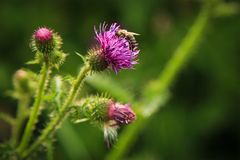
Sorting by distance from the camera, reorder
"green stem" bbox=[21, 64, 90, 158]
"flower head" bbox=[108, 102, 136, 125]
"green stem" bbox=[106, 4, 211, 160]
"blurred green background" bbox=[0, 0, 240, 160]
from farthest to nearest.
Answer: "blurred green background" bbox=[0, 0, 240, 160], "green stem" bbox=[106, 4, 211, 160], "green stem" bbox=[21, 64, 90, 158], "flower head" bbox=[108, 102, 136, 125]

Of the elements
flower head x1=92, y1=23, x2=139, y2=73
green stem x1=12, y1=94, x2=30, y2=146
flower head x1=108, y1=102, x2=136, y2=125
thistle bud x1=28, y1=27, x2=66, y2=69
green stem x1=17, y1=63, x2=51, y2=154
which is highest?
green stem x1=12, y1=94, x2=30, y2=146

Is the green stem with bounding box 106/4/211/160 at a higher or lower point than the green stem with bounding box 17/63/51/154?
higher

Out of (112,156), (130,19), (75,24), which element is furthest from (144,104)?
Answer: (75,24)

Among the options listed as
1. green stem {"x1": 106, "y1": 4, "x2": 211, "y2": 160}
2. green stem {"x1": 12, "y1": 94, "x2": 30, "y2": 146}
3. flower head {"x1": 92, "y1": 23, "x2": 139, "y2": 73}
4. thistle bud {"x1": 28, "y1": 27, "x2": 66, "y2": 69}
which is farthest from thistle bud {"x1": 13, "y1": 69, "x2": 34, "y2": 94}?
green stem {"x1": 106, "y1": 4, "x2": 211, "y2": 160}

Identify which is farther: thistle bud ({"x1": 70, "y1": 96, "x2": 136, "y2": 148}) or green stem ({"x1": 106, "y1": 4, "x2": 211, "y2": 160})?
green stem ({"x1": 106, "y1": 4, "x2": 211, "y2": 160})

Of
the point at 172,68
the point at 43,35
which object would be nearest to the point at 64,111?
the point at 43,35

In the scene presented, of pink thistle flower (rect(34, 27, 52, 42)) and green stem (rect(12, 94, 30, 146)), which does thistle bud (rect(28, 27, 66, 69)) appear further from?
green stem (rect(12, 94, 30, 146))
